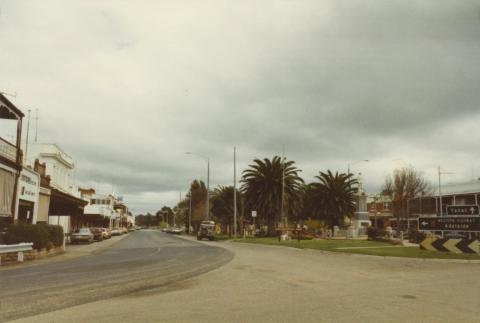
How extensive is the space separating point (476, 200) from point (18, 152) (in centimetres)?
6790

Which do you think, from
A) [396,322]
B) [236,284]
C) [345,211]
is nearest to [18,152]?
[236,284]

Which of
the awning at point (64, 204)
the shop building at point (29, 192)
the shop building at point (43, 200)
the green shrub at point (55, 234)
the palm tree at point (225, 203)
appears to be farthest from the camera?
the palm tree at point (225, 203)

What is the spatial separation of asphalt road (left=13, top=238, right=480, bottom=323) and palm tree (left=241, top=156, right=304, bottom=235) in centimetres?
4170

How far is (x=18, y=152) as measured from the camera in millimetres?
27125

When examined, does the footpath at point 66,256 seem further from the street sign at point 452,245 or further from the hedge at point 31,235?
the street sign at point 452,245

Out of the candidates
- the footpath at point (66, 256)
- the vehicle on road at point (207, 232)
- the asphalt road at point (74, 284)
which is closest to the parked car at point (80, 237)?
the footpath at point (66, 256)

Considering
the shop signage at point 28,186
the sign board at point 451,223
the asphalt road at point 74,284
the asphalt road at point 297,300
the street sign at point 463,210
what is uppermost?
the shop signage at point 28,186

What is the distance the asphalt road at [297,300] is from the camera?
7902mm

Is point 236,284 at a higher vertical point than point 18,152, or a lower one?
lower

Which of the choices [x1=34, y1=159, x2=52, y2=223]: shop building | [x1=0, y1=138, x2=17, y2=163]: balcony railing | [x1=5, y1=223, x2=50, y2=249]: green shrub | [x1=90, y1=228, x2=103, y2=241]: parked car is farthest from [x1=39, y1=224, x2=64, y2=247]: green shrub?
[x1=90, y1=228, x2=103, y2=241]: parked car

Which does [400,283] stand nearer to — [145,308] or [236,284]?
[236,284]

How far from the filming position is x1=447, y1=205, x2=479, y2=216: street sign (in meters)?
25.0

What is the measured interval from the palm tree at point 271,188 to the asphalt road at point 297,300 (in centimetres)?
4170

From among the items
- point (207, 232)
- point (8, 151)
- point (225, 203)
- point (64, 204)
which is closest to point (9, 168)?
point (8, 151)
